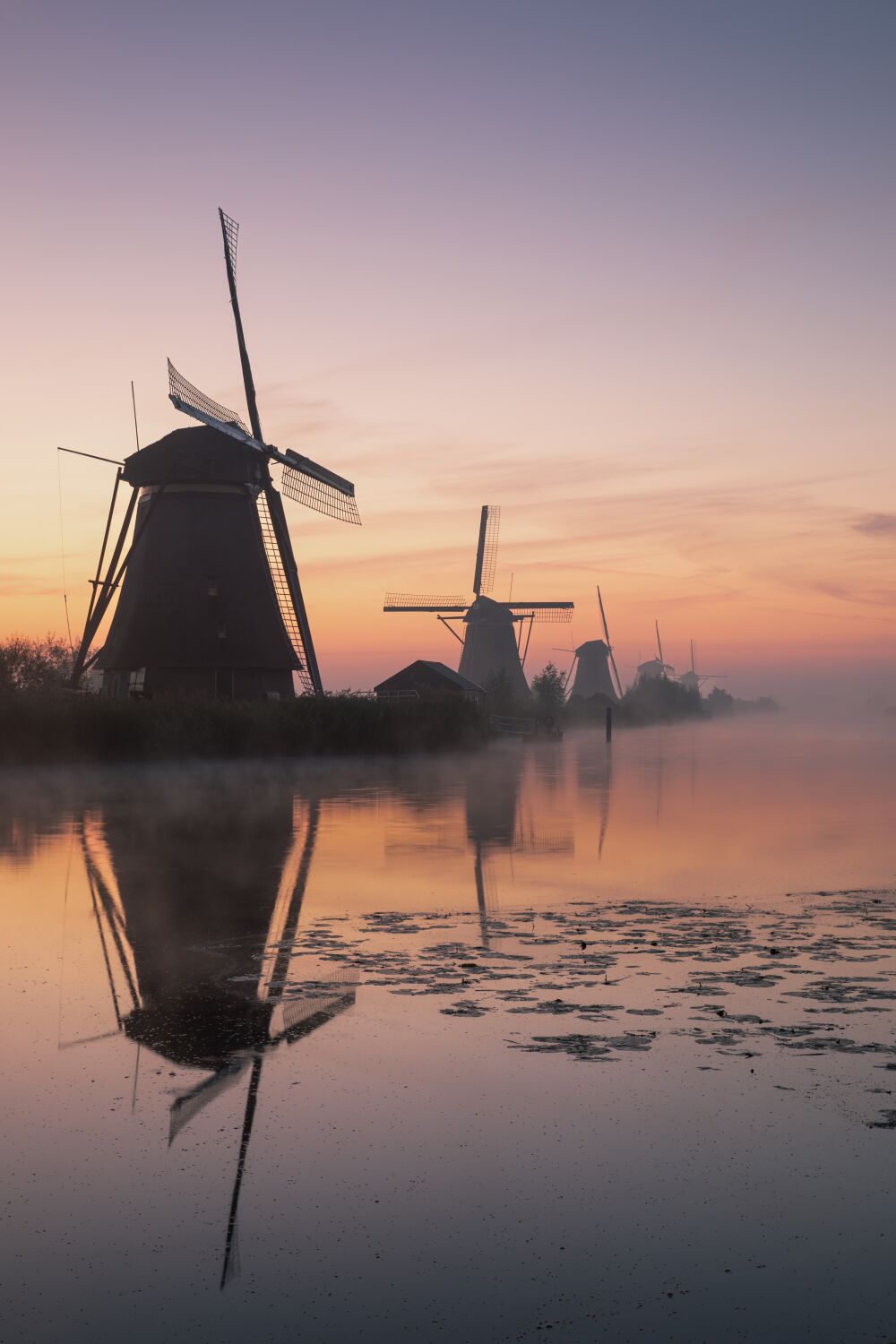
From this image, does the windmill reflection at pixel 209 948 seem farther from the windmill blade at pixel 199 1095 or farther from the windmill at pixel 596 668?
the windmill at pixel 596 668

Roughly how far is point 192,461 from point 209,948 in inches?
1378

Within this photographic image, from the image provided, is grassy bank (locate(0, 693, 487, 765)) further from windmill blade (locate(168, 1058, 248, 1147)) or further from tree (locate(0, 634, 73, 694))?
windmill blade (locate(168, 1058, 248, 1147))

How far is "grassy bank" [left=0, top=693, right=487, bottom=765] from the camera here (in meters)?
40.1

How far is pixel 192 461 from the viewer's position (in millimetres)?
44844

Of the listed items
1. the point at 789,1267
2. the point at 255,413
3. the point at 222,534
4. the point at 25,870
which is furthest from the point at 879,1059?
the point at 255,413

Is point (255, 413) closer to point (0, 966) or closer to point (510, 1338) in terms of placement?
point (0, 966)

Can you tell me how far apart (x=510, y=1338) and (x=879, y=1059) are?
397cm

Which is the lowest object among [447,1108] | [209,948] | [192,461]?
[447,1108]

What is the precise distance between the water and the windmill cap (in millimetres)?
29766

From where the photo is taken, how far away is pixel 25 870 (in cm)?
1752

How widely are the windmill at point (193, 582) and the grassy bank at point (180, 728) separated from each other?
183cm

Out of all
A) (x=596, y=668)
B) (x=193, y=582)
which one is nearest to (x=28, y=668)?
(x=193, y=582)

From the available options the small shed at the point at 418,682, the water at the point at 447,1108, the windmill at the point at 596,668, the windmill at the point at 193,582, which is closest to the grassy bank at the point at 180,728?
the windmill at the point at 193,582

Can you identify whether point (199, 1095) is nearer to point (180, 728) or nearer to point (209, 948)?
point (209, 948)
